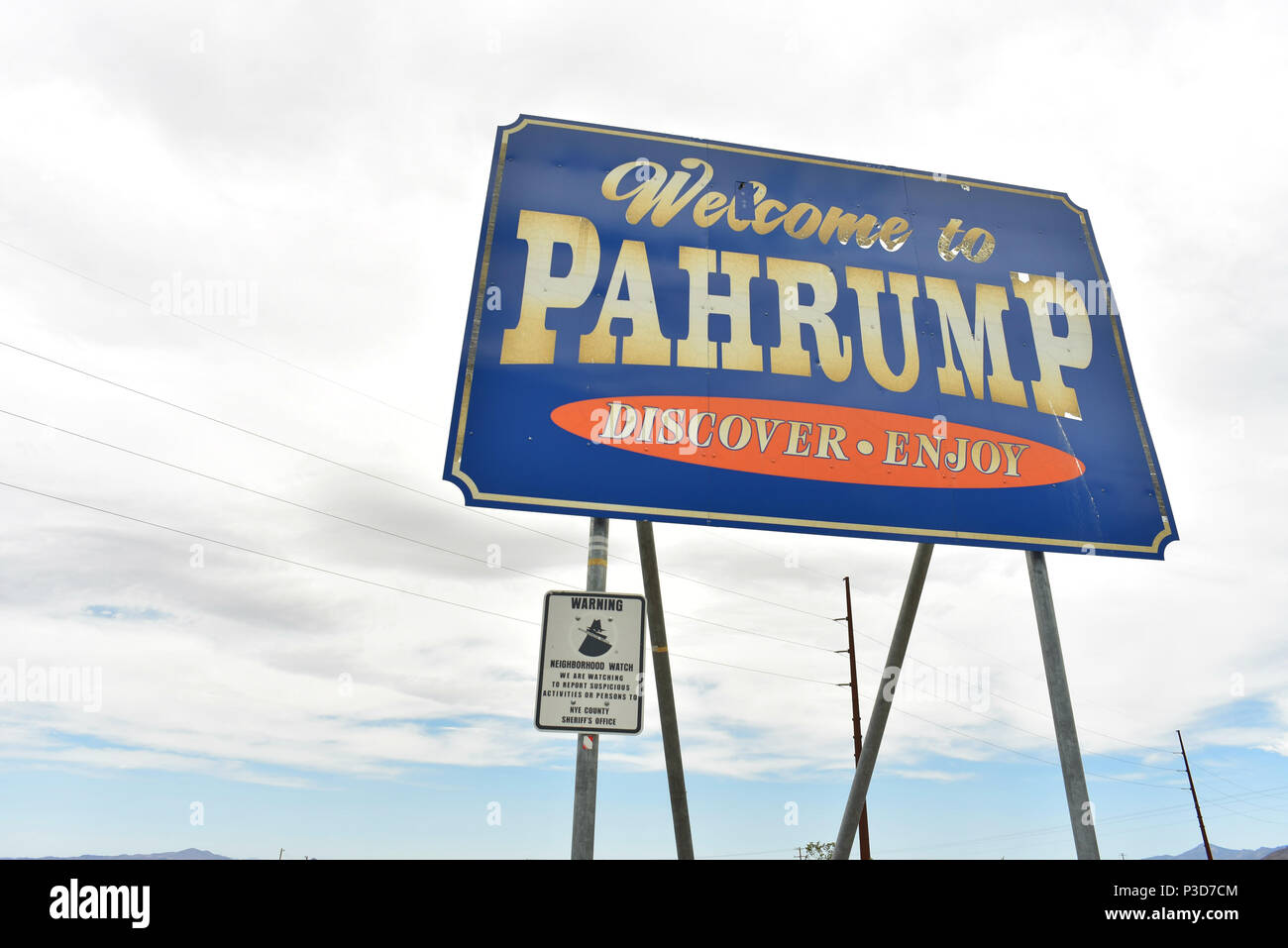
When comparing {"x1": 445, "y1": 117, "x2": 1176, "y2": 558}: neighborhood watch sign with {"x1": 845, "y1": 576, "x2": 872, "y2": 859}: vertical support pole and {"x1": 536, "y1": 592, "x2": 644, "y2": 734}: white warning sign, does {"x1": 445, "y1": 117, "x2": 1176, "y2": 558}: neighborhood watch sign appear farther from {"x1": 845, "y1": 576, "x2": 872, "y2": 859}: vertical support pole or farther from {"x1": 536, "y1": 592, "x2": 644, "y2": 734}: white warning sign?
{"x1": 845, "y1": 576, "x2": 872, "y2": 859}: vertical support pole

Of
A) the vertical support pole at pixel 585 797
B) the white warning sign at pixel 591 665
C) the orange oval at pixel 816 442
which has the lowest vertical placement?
the vertical support pole at pixel 585 797

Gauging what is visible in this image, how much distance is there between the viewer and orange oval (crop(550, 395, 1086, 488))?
643 centimetres

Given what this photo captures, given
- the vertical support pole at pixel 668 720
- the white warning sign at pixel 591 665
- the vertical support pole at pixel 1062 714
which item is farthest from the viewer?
the vertical support pole at pixel 668 720

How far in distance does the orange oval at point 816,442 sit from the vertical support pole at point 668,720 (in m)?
1.33

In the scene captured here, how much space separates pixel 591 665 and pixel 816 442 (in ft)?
10.4

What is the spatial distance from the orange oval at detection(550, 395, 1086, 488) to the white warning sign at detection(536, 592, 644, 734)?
6.28 feet

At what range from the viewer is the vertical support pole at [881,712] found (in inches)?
296

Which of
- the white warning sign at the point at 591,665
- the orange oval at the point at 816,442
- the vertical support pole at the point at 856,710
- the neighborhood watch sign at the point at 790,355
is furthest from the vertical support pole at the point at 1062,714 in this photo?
the vertical support pole at the point at 856,710

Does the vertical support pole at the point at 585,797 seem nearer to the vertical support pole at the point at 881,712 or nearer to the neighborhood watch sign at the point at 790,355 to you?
the neighborhood watch sign at the point at 790,355

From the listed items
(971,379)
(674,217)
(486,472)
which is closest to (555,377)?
(486,472)

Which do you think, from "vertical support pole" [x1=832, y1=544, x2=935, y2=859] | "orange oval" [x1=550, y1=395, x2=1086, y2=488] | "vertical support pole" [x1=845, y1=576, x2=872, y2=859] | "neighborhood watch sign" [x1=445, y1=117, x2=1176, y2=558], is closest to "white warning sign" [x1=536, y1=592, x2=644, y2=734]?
"neighborhood watch sign" [x1=445, y1=117, x2=1176, y2=558]

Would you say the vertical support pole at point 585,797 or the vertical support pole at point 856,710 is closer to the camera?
the vertical support pole at point 585,797

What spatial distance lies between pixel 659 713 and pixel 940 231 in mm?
5740

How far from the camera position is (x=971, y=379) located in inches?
297
